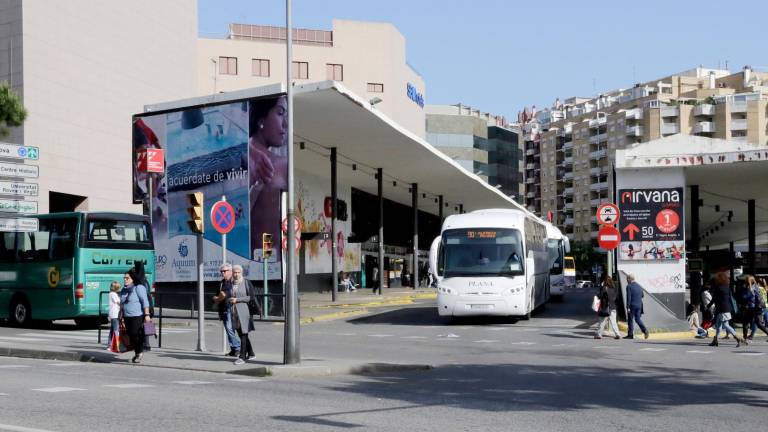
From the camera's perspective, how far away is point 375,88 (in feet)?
289

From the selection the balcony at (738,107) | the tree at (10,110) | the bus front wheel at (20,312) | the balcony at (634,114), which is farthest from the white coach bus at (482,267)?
the balcony at (634,114)

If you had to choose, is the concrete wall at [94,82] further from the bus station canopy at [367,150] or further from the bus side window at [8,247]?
the bus side window at [8,247]

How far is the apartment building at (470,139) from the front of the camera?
116 m

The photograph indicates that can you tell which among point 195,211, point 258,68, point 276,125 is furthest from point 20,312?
point 258,68

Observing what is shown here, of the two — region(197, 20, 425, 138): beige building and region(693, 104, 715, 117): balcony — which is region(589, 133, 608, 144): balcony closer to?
region(693, 104, 715, 117): balcony

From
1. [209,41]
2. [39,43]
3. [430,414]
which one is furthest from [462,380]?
[209,41]

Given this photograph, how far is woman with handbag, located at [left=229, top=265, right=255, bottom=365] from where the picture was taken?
710 inches

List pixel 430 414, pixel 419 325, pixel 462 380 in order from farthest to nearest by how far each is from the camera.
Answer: pixel 419 325
pixel 462 380
pixel 430 414

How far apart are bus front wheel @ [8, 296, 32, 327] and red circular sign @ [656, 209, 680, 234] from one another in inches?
697

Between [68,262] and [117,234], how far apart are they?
1586mm

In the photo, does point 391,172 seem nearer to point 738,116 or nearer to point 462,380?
point 462,380

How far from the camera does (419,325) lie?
103ft

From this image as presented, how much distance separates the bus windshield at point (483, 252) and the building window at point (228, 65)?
5830 centimetres

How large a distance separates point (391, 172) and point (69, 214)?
3063 cm
